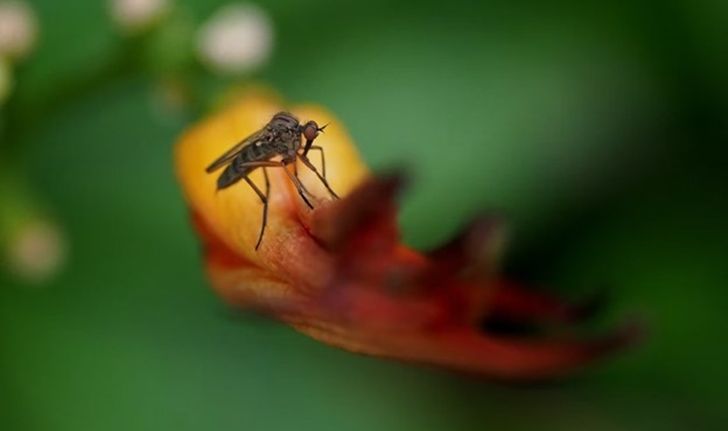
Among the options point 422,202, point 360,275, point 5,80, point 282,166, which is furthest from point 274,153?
point 422,202

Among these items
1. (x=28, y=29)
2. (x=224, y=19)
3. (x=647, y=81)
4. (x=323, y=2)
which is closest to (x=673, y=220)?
(x=647, y=81)

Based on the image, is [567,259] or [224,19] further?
[567,259]

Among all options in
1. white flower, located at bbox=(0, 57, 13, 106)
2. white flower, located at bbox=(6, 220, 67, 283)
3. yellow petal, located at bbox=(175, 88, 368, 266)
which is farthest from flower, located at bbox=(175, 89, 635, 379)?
white flower, located at bbox=(6, 220, 67, 283)

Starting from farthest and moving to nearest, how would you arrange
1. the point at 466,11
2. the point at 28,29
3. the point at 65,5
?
the point at 466,11, the point at 65,5, the point at 28,29

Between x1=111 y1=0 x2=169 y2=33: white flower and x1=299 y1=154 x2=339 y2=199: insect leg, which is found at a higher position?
x1=111 y1=0 x2=169 y2=33: white flower

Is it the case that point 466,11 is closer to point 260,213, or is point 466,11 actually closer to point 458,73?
point 458,73

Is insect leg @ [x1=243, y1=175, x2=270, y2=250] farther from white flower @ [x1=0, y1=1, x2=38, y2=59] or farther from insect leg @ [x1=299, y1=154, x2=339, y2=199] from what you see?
white flower @ [x1=0, y1=1, x2=38, y2=59]

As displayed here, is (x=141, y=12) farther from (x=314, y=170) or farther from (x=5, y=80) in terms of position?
(x=314, y=170)

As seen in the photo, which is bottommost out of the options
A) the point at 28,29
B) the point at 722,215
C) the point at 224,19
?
the point at 28,29
